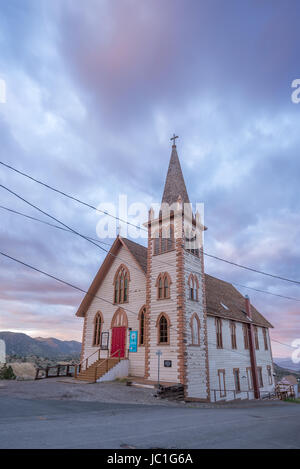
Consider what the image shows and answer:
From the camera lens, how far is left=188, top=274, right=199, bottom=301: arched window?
23059 millimetres

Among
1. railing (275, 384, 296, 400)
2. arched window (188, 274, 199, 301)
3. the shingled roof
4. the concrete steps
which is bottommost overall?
railing (275, 384, 296, 400)

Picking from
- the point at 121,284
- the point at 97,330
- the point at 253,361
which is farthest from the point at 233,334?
the point at 97,330

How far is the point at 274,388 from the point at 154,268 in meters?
22.6

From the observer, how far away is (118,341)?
25297mm

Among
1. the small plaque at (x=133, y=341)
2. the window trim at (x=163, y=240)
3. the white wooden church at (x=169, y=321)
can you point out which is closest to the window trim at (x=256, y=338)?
the white wooden church at (x=169, y=321)

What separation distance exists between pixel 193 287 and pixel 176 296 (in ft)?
6.77

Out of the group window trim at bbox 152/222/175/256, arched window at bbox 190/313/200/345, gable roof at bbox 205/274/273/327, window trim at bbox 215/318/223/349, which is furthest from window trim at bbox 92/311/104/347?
window trim at bbox 215/318/223/349

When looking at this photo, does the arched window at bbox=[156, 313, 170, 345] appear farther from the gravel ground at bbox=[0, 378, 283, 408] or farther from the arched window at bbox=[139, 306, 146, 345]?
the gravel ground at bbox=[0, 378, 283, 408]

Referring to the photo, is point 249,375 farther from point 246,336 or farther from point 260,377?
point 246,336

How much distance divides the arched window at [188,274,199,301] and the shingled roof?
19.6ft

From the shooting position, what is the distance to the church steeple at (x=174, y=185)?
2534cm

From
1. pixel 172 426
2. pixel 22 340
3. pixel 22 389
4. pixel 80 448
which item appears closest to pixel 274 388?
pixel 22 389

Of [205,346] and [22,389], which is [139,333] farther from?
[22,389]

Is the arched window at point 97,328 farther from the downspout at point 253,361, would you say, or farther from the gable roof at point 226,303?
the downspout at point 253,361
